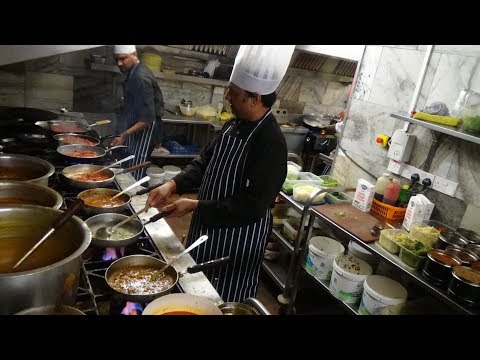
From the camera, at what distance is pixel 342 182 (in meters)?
4.20

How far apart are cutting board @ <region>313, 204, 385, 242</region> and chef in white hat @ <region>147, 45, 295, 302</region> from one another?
87 cm

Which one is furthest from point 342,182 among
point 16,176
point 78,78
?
point 78,78

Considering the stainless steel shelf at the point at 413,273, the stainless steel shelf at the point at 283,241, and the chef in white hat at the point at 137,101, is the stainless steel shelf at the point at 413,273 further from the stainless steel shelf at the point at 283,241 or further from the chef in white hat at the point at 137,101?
the chef in white hat at the point at 137,101

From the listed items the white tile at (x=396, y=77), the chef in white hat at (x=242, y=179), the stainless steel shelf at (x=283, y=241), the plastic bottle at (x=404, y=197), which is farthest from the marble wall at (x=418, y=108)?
the chef in white hat at (x=242, y=179)

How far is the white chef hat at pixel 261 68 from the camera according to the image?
7.09ft

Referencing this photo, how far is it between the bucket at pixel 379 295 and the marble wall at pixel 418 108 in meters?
0.78

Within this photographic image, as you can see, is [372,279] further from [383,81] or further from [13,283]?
[13,283]

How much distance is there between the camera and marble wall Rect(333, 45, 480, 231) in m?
2.99

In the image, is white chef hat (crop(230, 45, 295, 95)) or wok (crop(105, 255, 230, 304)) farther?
white chef hat (crop(230, 45, 295, 95))

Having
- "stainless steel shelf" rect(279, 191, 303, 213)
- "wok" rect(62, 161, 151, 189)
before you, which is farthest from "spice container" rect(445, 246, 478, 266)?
"wok" rect(62, 161, 151, 189)

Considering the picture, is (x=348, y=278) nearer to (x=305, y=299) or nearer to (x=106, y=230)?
(x=305, y=299)

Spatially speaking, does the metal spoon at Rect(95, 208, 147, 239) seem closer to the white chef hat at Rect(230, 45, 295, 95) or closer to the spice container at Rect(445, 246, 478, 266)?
the white chef hat at Rect(230, 45, 295, 95)

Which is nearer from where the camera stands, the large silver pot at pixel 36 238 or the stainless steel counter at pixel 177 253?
the large silver pot at pixel 36 238

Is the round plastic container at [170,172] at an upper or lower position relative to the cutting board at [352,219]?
lower
